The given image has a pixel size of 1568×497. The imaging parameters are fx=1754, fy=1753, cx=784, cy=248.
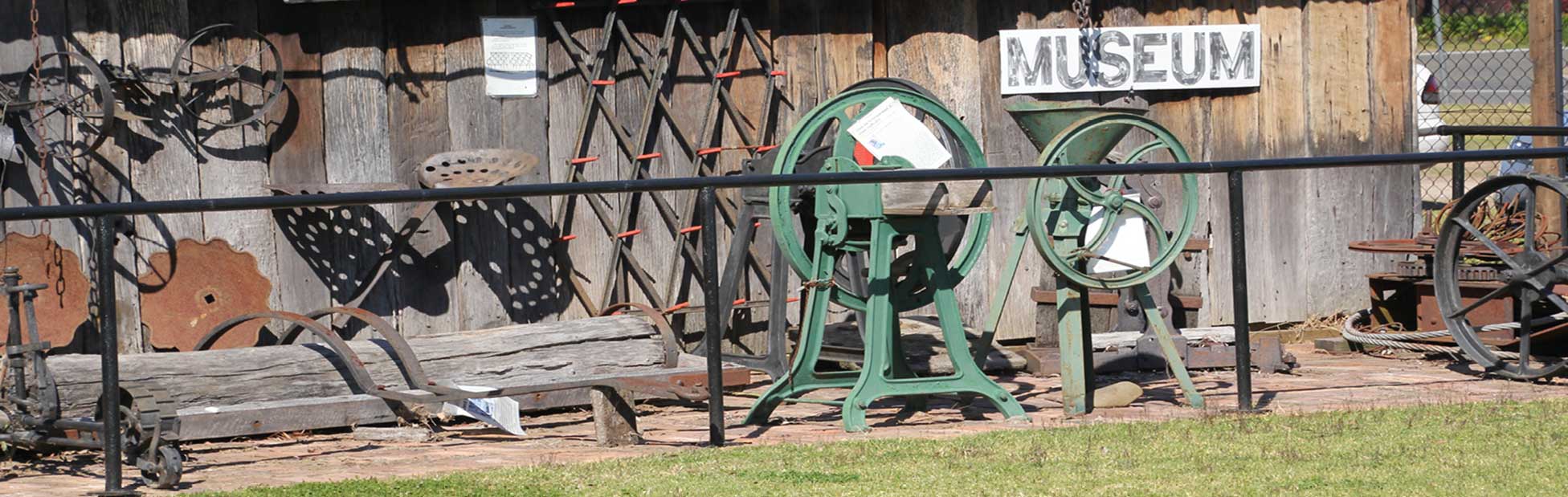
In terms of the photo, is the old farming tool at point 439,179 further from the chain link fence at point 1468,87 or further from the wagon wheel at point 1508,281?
the chain link fence at point 1468,87

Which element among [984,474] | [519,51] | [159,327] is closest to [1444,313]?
[984,474]

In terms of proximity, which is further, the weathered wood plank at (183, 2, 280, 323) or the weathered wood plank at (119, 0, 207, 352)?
the weathered wood plank at (183, 2, 280, 323)

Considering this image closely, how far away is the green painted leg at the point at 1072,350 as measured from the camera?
693 centimetres

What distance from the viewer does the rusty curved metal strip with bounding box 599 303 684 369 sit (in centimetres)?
816

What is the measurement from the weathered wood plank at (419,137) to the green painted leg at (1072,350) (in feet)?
10.6

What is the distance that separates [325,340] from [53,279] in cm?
146

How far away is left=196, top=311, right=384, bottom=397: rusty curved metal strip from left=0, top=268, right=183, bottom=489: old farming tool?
0.92m

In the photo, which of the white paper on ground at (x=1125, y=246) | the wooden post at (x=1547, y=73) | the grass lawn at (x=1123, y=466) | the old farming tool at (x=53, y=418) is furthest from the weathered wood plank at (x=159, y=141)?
the wooden post at (x=1547, y=73)

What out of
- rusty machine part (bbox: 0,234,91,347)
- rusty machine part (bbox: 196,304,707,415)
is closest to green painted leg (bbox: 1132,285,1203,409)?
rusty machine part (bbox: 196,304,707,415)

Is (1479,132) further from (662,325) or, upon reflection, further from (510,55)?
(510,55)

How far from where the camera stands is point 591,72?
8.77 m

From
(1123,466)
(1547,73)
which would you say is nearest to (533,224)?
(1123,466)

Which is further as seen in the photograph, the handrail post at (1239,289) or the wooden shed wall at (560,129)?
the wooden shed wall at (560,129)

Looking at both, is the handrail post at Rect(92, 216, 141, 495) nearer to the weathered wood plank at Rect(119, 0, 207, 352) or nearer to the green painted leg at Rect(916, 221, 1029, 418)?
the weathered wood plank at Rect(119, 0, 207, 352)
